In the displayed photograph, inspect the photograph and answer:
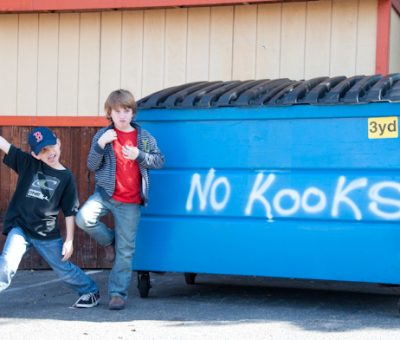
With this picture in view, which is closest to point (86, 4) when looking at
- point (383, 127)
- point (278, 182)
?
point (278, 182)

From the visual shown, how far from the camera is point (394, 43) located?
7.84 meters

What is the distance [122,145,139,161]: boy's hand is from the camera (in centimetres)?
579

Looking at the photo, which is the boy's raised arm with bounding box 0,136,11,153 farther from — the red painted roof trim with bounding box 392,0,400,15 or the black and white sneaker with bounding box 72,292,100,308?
the red painted roof trim with bounding box 392,0,400,15

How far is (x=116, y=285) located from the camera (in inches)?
237

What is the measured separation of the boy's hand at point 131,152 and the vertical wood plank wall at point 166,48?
2362 millimetres

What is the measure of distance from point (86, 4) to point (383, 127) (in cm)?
367

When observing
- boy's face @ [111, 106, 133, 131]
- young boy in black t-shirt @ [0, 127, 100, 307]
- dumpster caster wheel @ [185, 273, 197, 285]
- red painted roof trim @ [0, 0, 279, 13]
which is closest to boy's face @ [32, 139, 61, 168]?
young boy in black t-shirt @ [0, 127, 100, 307]

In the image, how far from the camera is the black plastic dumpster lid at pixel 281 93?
565cm

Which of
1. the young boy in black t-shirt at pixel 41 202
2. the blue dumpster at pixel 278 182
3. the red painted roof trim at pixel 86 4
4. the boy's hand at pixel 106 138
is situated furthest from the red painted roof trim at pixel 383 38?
the young boy in black t-shirt at pixel 41 202

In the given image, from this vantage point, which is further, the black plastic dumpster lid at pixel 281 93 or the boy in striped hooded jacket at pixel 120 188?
the boy in striped hooded jacket at pixel 120 188

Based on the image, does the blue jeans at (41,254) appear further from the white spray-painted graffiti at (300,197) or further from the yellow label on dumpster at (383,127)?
the yellow label on dumpster at (383,127)

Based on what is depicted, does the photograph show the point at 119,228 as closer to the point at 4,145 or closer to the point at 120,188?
the point at 120,188

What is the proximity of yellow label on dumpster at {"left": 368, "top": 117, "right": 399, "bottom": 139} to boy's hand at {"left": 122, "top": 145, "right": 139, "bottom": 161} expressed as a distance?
62.5 inches

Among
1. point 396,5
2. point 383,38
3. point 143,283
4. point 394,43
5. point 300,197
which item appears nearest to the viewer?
point 300,197
